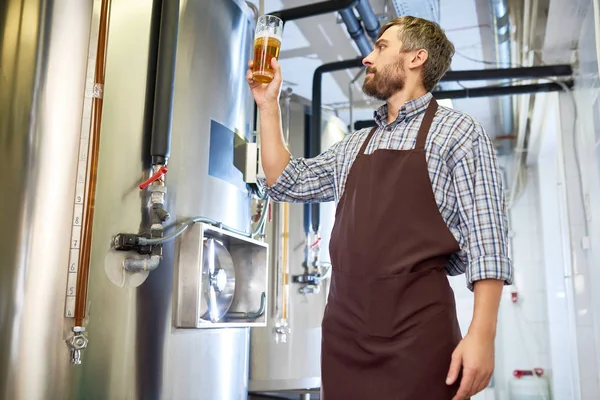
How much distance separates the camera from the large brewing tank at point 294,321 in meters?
3.39

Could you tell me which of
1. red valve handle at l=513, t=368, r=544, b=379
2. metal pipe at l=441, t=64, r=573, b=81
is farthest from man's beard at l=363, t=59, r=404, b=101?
red valve handle at l=513, t=368, r=544, b=379

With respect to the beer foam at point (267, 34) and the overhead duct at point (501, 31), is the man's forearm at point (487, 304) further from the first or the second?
the overhead duct at point (501, 31)

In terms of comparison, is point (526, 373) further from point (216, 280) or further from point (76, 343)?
point (76, 343)

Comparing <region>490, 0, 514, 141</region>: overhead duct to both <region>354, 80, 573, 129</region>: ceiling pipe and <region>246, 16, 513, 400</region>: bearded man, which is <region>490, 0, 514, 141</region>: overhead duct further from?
<region>246, 16, 513, 400</region>: bearded man

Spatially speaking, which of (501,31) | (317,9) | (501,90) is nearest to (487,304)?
(317,9)

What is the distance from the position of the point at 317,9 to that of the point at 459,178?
208 centimetres

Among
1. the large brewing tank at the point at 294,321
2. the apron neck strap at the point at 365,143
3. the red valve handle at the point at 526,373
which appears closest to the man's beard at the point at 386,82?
the apron neck strap at the point at 365,143

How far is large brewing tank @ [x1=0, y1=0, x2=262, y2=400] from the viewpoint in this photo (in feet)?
5.04

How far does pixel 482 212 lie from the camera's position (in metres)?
1.33

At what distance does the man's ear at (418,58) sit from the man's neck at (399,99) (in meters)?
0.07

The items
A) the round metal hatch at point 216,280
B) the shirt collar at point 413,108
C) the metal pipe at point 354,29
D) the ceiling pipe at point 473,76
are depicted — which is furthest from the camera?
the ceiling pipe at point 473,76

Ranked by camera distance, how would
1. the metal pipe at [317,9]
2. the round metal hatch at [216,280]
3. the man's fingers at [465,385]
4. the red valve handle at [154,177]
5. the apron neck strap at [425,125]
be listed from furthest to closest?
the metal pipe at [317,9]
the round metal hatch at [216,280]
the red valve handle at [154,177]
the apron neck strap at [425,125]
the man's fingers at [465,385]

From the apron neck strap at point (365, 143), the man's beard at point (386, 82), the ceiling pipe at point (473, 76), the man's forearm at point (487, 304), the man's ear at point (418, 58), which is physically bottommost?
the man's forearm at point (487, 304)

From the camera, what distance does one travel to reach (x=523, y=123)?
17.5ft
